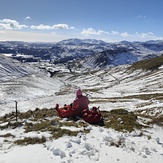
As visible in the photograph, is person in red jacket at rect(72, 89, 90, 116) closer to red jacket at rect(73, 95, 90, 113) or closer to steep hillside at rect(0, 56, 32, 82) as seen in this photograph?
red jacket at rect(73, 95, 90, 113)

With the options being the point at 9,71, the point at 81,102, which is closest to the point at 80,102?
the point at 81,102

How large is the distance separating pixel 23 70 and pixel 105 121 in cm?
17014

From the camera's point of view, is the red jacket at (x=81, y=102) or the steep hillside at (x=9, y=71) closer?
the red jacket at (x=81, y=102)

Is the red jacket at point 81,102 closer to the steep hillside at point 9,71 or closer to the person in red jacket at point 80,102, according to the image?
the person in red jacket at point 80,102

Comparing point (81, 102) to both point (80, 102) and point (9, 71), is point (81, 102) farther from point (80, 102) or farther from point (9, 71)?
point (9, 71)

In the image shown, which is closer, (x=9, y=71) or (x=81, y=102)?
(x=81, y=102)

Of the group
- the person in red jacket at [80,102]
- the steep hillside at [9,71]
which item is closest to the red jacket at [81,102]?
the person in red jacket at [80,102]

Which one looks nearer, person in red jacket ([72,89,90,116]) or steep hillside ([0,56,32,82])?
person in red jacket ([72,89,90,116])

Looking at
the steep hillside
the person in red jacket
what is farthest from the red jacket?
the steep hillside

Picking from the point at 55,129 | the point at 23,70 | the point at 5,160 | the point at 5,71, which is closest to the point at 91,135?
the point at 55,129

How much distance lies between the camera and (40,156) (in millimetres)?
10336

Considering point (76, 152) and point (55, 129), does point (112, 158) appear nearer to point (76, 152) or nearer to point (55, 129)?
point (76, 152)

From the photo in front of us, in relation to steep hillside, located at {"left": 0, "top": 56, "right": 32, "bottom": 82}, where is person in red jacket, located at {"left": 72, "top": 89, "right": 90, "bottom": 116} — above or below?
above

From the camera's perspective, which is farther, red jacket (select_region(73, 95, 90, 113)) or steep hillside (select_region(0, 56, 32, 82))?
steep hillside (select_region(0, 56, 32, 82))
